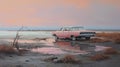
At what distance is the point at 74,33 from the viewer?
3916 cm

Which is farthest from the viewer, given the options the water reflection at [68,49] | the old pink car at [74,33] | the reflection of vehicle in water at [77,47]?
the old pink car at [74,33]

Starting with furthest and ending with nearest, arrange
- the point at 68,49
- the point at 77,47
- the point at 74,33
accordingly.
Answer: the point at 74,33 → the point at 77,47 → the point at 68,49

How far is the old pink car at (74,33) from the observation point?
38.8 m

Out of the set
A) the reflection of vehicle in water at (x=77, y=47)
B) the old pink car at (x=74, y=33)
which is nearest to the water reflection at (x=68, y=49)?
the reflection of vehicle in water at (x=77, y=47)

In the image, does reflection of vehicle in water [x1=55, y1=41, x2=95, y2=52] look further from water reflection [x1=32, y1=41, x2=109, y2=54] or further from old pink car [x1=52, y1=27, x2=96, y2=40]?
old pink car [x1=52, y1=27, x2=96, y2=40]

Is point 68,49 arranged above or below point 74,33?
below

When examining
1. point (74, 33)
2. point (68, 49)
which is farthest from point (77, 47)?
point (74, 33)

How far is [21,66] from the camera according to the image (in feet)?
48.7

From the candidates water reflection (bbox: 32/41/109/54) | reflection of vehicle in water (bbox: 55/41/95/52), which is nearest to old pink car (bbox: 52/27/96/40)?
reflection of vehicle in water (bbox: 55/41/95/52)

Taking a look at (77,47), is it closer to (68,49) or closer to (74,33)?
(68,49)

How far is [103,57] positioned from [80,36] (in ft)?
68.3

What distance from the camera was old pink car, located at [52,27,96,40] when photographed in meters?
38.8

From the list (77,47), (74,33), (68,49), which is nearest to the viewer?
(68,49)

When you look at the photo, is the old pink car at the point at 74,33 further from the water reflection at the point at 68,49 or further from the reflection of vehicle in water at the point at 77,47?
the water reflection at the point at 68,49
